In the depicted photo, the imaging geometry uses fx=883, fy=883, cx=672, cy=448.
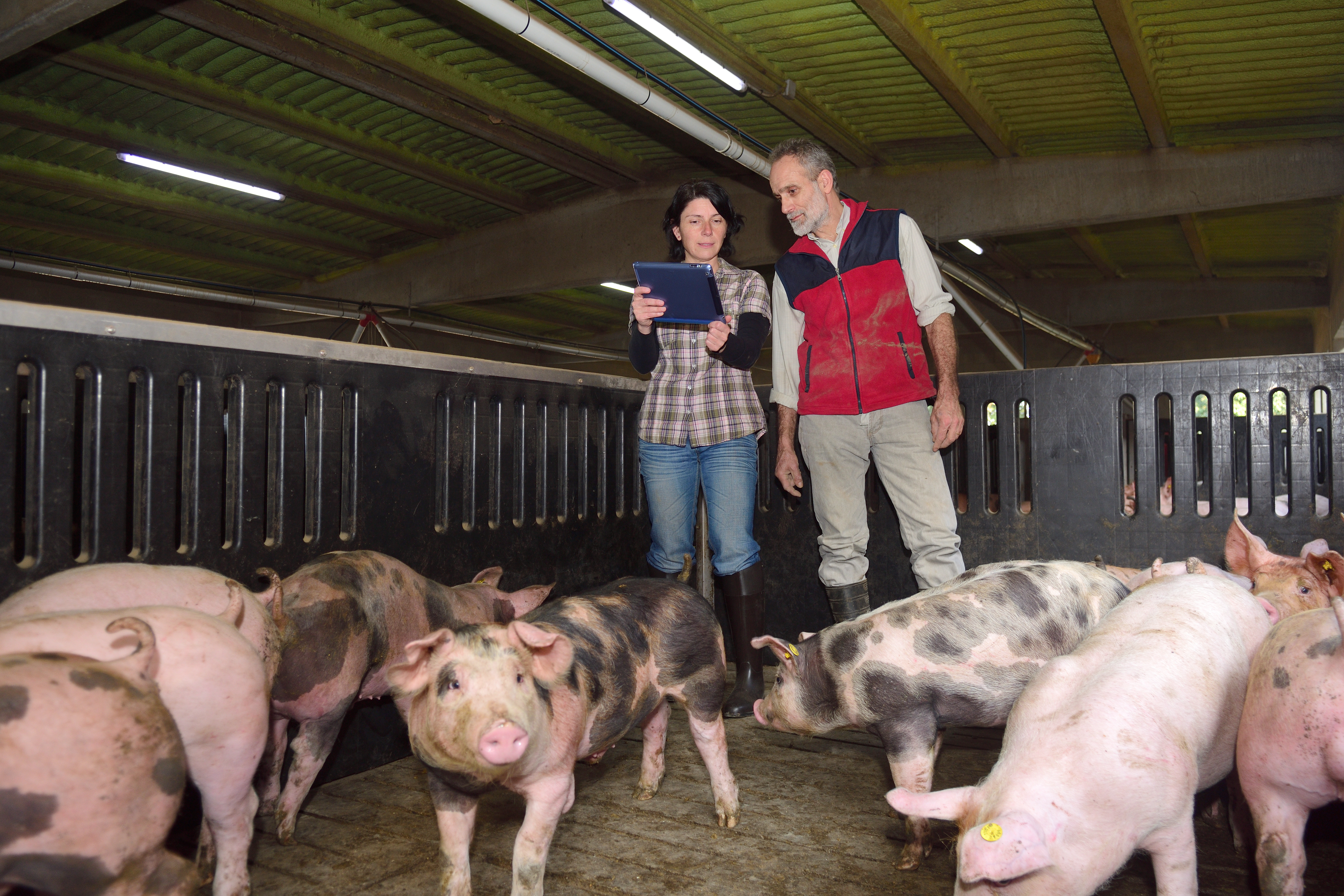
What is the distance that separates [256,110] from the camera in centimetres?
713

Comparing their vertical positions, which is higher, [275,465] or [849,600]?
[275,465]

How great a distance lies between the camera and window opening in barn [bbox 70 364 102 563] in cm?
223

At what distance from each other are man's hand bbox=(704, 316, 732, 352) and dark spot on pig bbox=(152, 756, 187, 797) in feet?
6.73

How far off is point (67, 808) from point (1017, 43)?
6598mm

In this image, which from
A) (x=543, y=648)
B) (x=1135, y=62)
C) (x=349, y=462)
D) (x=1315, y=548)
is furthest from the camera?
(x=1135, y=62)

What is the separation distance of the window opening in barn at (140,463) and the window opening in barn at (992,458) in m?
2.96

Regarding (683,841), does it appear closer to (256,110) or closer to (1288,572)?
(1288,572)

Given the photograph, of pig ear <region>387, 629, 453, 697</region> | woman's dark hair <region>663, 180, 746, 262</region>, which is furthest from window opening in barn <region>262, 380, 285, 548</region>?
woman's dark hair <region>663, 180, 746, 262</region>

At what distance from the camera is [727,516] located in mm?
3227

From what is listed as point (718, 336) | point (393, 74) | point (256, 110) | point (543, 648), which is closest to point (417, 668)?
point (543, 648)

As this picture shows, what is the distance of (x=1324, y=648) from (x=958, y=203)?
25.0 ft

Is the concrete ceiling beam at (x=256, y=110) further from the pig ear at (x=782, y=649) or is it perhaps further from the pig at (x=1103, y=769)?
the pig at (x=1103, y=769)

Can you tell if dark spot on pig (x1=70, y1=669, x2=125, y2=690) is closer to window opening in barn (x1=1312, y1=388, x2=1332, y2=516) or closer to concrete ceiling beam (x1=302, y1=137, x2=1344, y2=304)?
window opening in barn (x1=1312, y1=388, x2=1332, y2=516)

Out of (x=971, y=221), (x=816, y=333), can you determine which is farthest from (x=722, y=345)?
(x=971, y=221)
